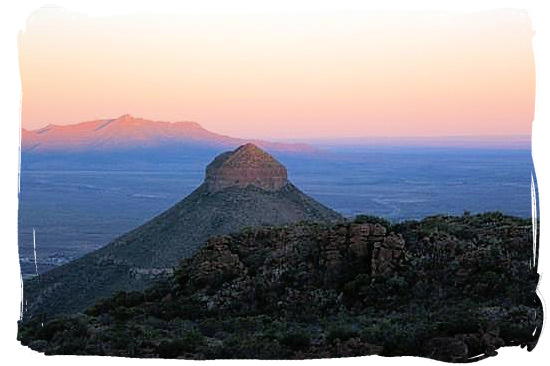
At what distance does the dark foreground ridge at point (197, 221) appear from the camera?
33.6 metres

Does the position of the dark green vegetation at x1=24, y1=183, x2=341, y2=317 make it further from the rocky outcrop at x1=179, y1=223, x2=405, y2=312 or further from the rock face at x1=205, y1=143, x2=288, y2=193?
the rocky outcrop at x1=179, y1=223, x2=405, y2=312

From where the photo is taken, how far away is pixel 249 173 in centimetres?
4047

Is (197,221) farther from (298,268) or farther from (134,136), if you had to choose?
(298,268)

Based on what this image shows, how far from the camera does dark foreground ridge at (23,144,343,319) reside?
33.6m

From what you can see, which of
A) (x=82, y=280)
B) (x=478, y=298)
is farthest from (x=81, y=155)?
(x=478, y=298)

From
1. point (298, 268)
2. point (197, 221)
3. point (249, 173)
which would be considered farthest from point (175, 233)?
point (298, 268)

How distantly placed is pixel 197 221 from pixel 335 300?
28392 mm

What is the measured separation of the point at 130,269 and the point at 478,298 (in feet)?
92.2

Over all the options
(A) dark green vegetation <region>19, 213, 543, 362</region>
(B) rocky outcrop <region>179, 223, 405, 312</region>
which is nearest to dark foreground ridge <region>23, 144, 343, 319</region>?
(B) rocky outcrop <region>179, 223, 405, 312</region>

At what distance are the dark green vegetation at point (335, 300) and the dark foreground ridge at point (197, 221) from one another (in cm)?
2042

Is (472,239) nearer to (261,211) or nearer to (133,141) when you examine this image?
(133,141)

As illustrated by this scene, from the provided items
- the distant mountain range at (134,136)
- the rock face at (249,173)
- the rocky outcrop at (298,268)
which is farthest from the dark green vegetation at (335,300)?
the rock face at (249,173)

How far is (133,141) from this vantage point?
1323 inches

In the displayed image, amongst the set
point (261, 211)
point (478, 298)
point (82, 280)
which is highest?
point (478, 298)
